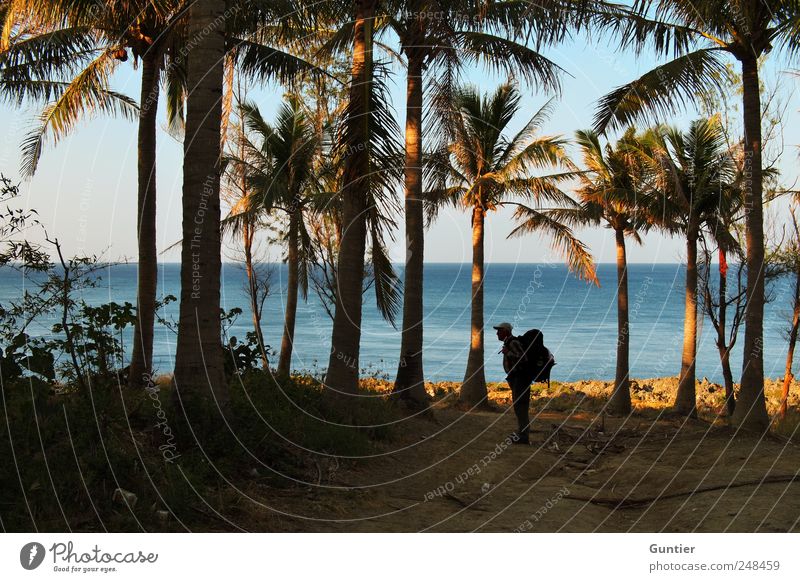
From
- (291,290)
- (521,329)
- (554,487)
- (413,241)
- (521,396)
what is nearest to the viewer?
(554,487)

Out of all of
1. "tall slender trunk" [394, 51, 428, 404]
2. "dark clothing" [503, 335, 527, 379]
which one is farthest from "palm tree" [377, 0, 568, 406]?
"dark clothing" [503, 335, 527, 379]

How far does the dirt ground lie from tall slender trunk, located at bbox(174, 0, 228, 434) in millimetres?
1655

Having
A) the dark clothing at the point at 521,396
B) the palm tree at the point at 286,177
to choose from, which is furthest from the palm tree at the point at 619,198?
the dark clothing at the point at 521,396

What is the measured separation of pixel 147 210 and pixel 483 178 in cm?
1196

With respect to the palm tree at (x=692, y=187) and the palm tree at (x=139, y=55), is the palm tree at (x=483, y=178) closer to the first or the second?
the palm tree at (x=692, y=187)

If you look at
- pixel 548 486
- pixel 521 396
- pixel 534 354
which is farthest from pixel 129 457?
pixel 521 396

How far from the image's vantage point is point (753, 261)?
50.5 ft

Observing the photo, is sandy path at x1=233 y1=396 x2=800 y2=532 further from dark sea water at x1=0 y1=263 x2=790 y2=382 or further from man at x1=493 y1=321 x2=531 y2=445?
dark sea water at x1=0 y1=263 x2=790 y2=382

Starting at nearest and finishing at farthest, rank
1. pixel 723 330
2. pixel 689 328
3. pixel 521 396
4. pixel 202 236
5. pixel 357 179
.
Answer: pixel 202 236 → pixel 357 179 → pixel 521 396 → pixel 689 328 → pixel 723 330

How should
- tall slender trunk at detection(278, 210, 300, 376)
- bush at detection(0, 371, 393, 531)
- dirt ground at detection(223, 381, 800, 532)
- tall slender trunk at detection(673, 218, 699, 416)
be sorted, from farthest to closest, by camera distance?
1. tall slender trunk at detection(673, 218, 699, 416)
2. tall slender trunk at detection(278, 210, 300, 376)
3. dirt ground at detection(223, 381, 800, 532)
4. bush at detection(0, 371, 393, 531)

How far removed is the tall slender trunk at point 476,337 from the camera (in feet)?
78.5

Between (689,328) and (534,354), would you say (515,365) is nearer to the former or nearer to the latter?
(534,354)

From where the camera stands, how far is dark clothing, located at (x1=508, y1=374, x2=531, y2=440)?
13.5m

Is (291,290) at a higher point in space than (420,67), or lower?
lower
